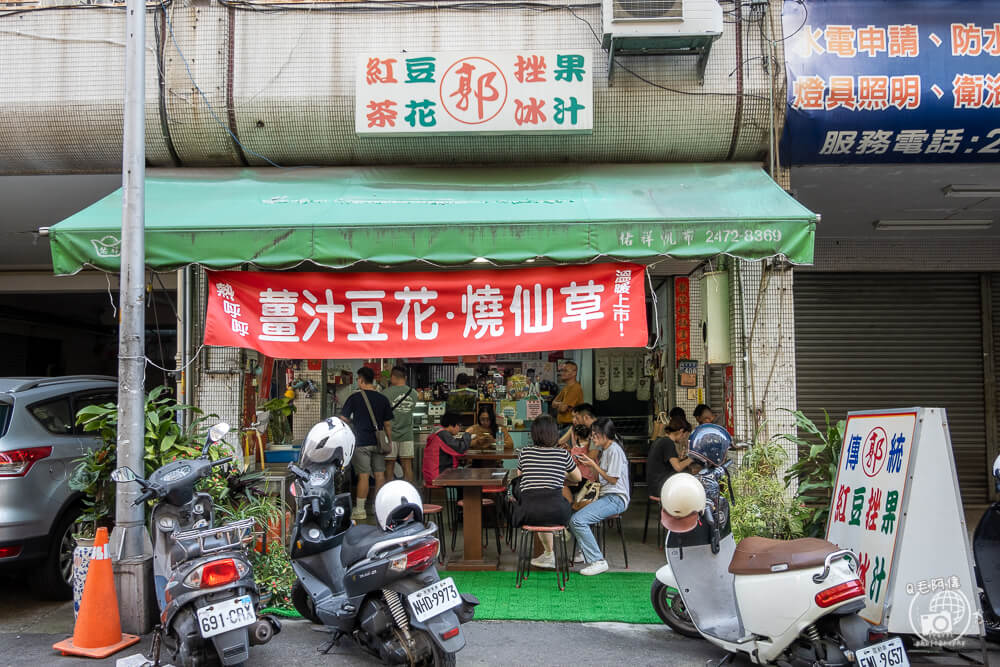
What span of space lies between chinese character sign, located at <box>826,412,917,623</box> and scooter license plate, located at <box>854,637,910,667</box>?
1.52 feet

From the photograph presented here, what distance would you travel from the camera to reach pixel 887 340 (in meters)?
10.5

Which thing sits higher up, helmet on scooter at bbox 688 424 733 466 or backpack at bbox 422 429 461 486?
helmet on scooter at bbox 688 424 733 466

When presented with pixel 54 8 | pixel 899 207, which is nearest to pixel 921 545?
pixel 899 207

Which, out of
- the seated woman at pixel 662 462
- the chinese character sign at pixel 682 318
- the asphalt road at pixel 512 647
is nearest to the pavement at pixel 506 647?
the asphalt road at pixel 512 647

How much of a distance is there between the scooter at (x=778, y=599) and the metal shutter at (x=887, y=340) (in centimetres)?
633

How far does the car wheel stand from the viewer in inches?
243

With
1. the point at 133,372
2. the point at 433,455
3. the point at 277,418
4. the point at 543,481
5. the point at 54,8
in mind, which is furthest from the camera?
the point at 433,455

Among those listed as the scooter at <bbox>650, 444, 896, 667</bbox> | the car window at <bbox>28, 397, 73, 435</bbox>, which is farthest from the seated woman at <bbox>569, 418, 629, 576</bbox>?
the car window at <bbox>28, 397, 73, 435</bbox>

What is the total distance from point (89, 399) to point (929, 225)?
10446 millimetres

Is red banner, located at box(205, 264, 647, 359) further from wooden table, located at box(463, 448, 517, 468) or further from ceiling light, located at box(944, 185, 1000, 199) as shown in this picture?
ceiling light, located at box(944, 185, 1000, 199)

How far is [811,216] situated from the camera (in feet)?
19.8

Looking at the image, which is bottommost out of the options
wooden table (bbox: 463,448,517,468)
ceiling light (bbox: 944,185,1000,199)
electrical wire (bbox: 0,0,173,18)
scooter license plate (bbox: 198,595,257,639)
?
scooter license plate (bbox: 198,595,257,639)

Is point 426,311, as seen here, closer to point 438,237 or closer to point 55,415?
point 438,237

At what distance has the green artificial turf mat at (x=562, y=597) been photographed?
18.8ft
